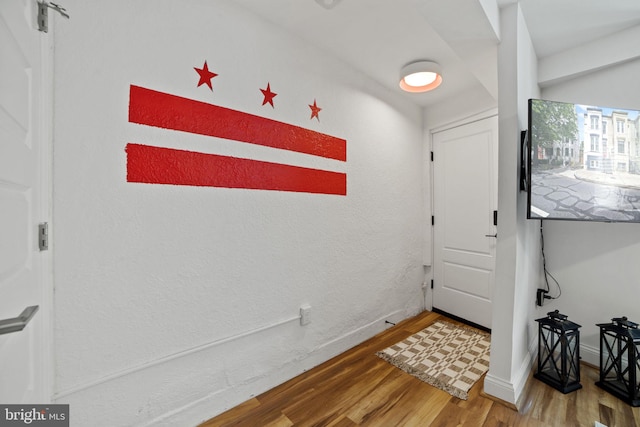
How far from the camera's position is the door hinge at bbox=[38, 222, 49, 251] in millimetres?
1022

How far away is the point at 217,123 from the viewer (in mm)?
1597

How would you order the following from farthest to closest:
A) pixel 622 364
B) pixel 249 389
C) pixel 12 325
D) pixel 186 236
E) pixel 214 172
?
1. pixel 622 364
2. pixel 249 389
3. pixel 214 172
4. pixel 186 236
5. pixel 12 325

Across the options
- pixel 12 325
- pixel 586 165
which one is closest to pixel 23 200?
pixel 12 325

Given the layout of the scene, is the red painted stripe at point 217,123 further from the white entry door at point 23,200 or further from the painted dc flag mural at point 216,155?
the white entry door at point 23,200

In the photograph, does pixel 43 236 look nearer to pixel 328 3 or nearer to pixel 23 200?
pixel 23 200

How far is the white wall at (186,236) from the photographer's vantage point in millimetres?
1184

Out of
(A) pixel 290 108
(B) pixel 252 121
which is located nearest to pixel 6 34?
(B) pixel 252 121

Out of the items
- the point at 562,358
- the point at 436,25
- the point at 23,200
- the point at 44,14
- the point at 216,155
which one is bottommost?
the point at 562,358

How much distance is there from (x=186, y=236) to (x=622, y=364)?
313 centimetres

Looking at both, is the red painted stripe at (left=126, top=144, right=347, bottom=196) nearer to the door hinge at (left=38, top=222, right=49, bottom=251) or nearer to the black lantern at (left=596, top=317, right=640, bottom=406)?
the door hinge at (left=38, top=222, right=49, bottom=251)

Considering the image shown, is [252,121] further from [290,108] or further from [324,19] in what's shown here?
[324,19]

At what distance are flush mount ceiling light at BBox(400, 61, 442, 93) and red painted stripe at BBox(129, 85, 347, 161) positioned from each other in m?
0.97

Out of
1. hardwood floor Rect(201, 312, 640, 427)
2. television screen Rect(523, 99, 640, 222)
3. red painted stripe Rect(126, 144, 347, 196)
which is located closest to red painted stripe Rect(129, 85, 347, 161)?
red painted stripe Rect(126, 144, 347, 196)

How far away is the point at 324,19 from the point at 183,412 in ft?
8.72
